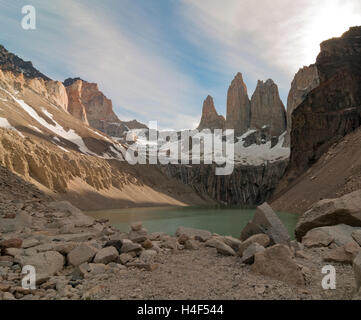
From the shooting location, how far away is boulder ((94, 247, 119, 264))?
6512 mm

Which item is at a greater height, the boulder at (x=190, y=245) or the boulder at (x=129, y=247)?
the boulder at (x=129, y=247)

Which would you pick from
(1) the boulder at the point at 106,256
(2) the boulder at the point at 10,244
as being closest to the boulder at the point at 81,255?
(1) the boulder at the point at 106,256

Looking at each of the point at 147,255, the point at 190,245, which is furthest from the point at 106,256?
the point at 190,245

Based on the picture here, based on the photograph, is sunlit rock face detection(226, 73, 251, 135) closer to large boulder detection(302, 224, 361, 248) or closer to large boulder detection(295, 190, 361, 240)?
large boulder detection(295, 190, 361, 240)

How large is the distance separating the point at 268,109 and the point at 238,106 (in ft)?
56.1

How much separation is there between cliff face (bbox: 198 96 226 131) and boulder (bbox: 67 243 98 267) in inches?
6700

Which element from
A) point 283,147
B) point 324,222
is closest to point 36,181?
point 324,222

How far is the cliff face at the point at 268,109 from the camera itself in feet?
477

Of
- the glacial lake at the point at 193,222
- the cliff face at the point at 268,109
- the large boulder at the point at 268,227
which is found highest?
the cliff face at the point at 268,109

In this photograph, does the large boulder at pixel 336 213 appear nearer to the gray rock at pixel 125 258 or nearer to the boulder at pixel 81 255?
the gray rock at pixel 125 258

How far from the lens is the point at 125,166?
84250mm
